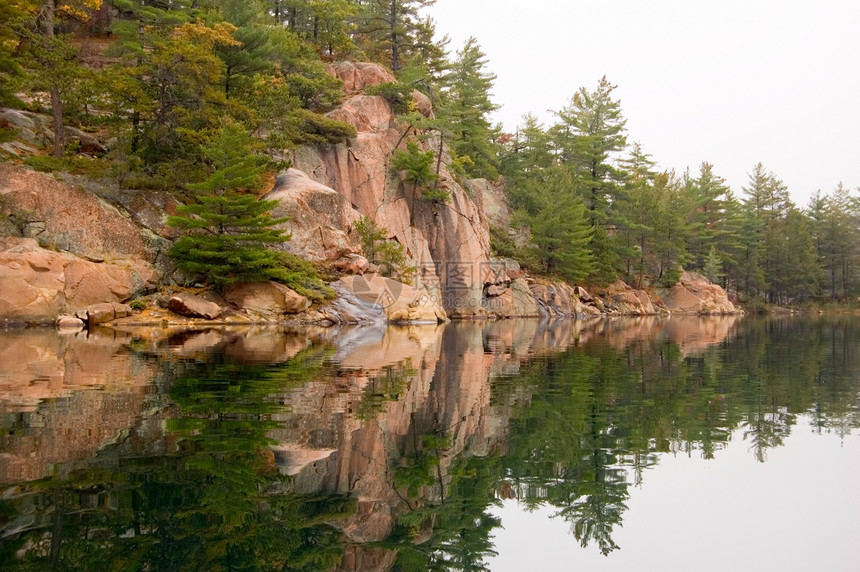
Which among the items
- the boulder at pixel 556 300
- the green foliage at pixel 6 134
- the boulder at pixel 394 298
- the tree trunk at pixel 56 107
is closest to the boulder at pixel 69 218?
the green foliage at pixel 6 134

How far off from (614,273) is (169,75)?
33.7 metres

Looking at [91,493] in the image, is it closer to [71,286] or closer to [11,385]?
[11,385]

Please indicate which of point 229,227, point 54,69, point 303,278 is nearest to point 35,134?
point 54,69

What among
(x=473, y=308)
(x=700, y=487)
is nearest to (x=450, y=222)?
(x=473, y=308)

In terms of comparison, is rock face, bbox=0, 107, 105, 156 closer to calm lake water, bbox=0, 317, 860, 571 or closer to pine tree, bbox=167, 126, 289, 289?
pine tree, bbox=167, 126, 289, 289

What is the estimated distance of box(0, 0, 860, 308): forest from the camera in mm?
23594

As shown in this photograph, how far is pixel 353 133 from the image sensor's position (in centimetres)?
3322

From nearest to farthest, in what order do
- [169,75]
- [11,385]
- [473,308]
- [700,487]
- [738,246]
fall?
[700,487] → [11,385] → [169,75] → [473,308] → [738,246]

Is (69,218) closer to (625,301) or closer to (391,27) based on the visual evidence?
(391,27)

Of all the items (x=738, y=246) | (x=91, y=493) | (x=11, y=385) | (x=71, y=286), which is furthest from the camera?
(x=738, y=246)

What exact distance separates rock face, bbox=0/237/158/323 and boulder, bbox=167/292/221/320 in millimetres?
1594

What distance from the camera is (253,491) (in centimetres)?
437

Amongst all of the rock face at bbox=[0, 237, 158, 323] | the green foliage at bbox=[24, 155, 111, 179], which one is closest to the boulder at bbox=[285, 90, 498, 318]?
the green foliage at bbox=[24, 155, 111, 179]

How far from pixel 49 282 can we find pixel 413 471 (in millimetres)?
18253
